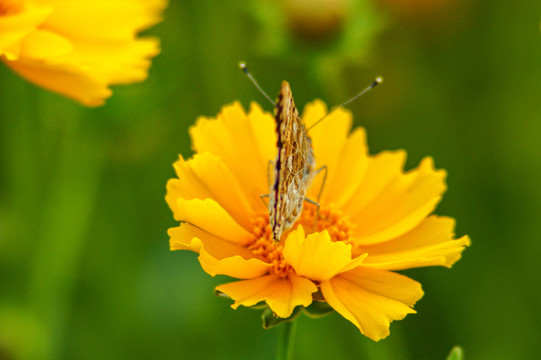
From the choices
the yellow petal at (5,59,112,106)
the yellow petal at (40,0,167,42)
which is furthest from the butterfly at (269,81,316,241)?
the yellow petal at (40,0,167,42)

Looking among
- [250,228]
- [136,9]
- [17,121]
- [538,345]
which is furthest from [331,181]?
[17,121]

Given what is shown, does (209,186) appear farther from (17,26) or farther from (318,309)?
(17,26)

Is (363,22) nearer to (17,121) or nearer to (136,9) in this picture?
(136,9)

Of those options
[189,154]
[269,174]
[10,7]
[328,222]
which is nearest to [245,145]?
[269,174]

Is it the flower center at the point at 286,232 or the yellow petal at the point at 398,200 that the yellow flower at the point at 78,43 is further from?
the yellow petal at the point at 398,200

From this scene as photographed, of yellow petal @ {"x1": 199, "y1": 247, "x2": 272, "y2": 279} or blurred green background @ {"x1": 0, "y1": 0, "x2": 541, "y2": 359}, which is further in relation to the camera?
blurred green background @ {"x1": 0, "y1": 0, "x2": 541, "y2": 359}

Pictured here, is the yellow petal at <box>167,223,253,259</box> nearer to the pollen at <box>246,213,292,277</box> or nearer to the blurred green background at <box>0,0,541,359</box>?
the pollen at <box>246,213,292,277</box>
